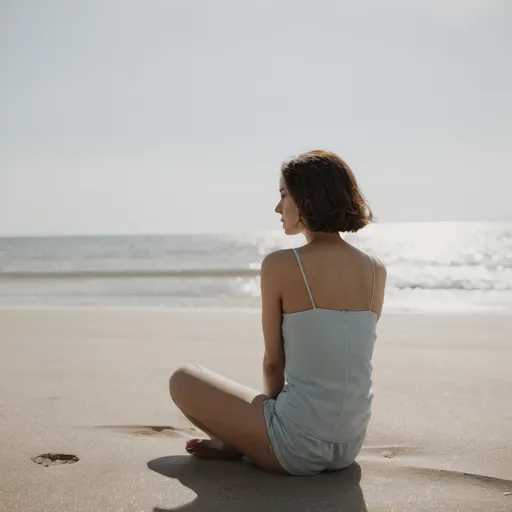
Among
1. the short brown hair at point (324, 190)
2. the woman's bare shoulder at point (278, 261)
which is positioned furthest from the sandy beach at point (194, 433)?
the short brown hair at point (324, 190)

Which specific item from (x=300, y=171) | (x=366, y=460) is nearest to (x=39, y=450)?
(x=366, y=460)

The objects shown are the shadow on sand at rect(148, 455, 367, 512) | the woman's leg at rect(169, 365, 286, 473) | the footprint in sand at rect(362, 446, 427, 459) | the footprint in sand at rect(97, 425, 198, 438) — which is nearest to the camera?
the shadow on sand at rect(148, 455, 367, 512)

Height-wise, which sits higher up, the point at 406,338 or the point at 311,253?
the point at 311,253

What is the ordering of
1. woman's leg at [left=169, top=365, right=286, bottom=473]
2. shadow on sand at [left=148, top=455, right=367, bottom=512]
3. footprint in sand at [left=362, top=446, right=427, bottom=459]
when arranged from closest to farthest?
shadow on sand at [left=148, top=455, right=367, bottom=512]
woman's leg at [left=169, top=365, right=286, bottom=473]
footprint in sand at [left=362, top=446, right=427, bottom=459]

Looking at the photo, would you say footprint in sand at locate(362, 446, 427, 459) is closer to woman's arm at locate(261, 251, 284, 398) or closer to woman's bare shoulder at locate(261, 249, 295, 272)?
woman's arm at locate(261, 251, 284, 398)

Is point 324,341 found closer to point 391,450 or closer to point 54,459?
point 391,450

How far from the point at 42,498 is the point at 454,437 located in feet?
6.71

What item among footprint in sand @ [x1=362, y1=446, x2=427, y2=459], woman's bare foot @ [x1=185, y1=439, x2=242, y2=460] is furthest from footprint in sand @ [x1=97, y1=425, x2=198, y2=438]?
footprint in sand @ [x1=362, y1=446, x2=427, y2=459]

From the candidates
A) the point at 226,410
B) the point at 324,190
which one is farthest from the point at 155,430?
the point at 324,190

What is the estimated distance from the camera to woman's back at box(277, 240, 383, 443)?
2.53 meters

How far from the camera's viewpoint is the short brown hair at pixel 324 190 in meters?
2.48

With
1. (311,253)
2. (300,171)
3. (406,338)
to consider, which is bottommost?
(406,338)

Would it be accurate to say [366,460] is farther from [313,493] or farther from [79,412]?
[79,412]

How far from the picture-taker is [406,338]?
658 centimetres
